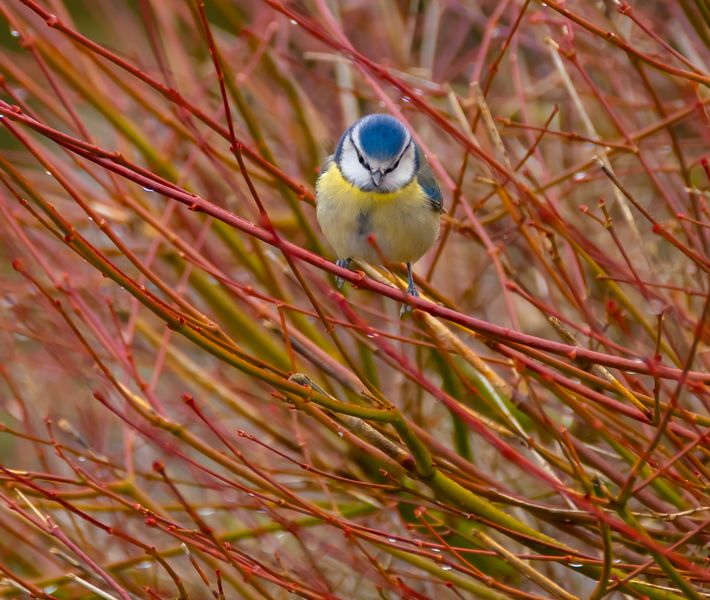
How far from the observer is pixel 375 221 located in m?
3.11

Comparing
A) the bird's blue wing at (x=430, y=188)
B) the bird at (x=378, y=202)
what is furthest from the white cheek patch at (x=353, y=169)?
the bird's blue wing at (x=430, y=188)

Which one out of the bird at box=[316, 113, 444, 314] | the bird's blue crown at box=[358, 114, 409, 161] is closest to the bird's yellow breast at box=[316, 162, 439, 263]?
the bird at box=[316, 113, 444, 314]

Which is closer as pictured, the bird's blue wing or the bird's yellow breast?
the bird's yellow breast

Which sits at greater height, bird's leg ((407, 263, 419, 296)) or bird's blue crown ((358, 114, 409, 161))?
bird's blue crown ((358, 114, 409, 161))

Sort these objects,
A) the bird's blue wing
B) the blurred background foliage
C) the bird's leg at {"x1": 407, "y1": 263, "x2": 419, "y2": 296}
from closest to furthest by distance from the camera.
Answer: the blurred background foliage, the bird's leg at {"x1": 407, "y1": 263, "x2": 419, "y2": 296}, the bird's blue wing

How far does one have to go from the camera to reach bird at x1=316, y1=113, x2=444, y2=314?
311cm

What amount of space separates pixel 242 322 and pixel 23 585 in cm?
179

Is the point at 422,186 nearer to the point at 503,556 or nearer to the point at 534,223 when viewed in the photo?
the point at 534,223

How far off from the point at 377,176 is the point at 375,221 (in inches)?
5.3

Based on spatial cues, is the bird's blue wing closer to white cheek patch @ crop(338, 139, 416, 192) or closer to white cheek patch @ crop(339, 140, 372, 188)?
white cheek patch @ crop(338, 139, 416, 192)

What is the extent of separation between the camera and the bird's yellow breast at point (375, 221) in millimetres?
3105

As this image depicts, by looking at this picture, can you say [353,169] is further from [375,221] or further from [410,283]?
[410,283]

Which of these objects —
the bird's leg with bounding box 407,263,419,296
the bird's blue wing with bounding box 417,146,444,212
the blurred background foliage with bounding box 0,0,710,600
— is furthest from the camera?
the bird's blue wing with bounding box 417,146,444,212

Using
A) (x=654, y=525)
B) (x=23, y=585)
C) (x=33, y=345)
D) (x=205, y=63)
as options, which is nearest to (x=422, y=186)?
(x=654, y=525)
